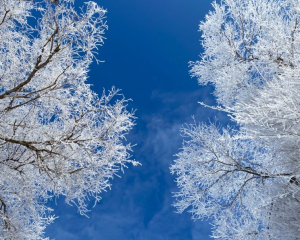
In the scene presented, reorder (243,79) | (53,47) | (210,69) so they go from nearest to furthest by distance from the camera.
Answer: (53,47) → (243,79) → (210,69)

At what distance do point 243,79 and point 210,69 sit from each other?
1.21 meters

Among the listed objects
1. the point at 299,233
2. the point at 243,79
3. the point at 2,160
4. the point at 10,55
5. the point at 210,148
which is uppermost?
the point at 243,79

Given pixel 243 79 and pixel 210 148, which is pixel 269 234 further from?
pixel 243 79

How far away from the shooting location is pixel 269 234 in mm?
6156

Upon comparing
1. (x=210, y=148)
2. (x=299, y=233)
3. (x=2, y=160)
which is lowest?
(x=299, y=233)

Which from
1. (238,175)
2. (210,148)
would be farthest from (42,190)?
(238,175)

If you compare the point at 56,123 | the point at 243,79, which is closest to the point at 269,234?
the point at 243,79

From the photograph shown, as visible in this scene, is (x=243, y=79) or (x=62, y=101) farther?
(x=243, y=79)

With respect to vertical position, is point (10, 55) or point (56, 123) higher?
point (10, 55)

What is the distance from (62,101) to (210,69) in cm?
530

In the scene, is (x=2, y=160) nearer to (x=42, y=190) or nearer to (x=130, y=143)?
(x=42, y=190)

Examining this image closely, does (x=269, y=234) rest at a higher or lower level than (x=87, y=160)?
lower

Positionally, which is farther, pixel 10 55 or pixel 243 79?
pixel 243 79

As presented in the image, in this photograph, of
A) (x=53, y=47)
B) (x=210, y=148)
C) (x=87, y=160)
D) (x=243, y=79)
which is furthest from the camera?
(x=243, y=79)
